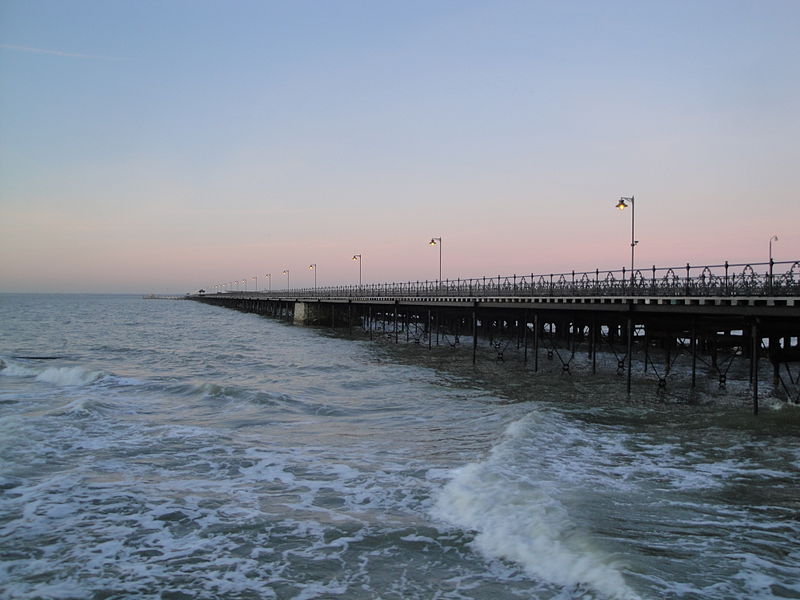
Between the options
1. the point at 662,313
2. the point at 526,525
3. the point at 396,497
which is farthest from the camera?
the point at 662,313

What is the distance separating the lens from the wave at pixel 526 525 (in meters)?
8.05

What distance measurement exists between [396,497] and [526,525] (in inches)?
107

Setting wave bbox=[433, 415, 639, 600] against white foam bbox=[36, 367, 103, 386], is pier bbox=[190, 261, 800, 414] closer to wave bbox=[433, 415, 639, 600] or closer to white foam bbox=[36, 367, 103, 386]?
wave bbox=[433, 415, 639, 600]

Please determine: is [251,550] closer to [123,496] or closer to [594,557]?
[123,496]

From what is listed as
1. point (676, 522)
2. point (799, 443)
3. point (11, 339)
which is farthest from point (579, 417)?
point (11, 339)

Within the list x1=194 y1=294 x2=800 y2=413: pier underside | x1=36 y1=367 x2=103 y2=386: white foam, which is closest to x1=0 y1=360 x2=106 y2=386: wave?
x1=36 y1=367 x2=103 y2=386: white foam

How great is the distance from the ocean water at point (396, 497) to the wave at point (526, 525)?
0.04 m

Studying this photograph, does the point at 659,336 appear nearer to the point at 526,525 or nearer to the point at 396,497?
the point at 396,497

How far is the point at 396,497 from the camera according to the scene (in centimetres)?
1136

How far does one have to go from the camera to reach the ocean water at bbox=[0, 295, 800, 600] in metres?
8.06

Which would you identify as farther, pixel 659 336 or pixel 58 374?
pixel 659 336

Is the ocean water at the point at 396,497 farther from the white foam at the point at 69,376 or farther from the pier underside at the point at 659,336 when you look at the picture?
the white foam at the point at 69,376

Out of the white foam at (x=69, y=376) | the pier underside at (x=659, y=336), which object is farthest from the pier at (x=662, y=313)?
the white foam at (x=69, y=376)

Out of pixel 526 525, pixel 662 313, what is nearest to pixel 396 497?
pixel 526 525
